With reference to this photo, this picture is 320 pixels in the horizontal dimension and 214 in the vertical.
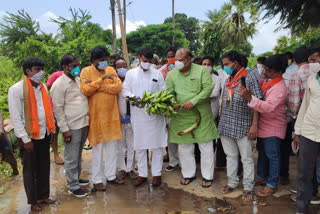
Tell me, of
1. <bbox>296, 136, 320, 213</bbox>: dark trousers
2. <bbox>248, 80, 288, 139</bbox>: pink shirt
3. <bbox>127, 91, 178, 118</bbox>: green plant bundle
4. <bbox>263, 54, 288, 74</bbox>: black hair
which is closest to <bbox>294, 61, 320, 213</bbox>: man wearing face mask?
<bbox>296, 136, 320, 213</bbox>: dark trousers

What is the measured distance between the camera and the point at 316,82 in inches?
121

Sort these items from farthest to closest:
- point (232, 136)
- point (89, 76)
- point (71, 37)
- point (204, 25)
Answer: point (204, 25) < point (71, 37) < point (89, 76) < point (232, 136)

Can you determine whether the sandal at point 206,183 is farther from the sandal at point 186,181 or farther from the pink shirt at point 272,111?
the pink shirt at point 272,111

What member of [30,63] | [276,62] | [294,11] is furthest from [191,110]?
[294,11]

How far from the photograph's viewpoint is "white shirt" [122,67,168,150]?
4301mm

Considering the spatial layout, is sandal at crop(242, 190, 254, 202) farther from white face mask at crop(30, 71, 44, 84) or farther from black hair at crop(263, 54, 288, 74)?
white face mask at crop(30, 71, 44, 84)

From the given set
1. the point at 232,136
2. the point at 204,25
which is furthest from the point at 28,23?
the point at 232,136

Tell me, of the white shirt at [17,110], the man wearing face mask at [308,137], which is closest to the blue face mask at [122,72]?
the white shirt at [17,110]

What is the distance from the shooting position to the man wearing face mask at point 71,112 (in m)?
3.88

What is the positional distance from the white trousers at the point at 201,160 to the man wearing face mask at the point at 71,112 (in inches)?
63.1

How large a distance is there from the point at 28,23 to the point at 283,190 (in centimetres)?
1832

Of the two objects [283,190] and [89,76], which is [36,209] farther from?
[283,190]

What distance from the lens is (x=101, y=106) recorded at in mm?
4113

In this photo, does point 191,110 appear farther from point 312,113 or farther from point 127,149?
point 312,113
